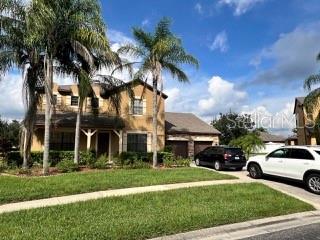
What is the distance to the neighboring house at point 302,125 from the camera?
37191mm

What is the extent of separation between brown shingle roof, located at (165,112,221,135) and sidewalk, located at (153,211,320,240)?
2238cm

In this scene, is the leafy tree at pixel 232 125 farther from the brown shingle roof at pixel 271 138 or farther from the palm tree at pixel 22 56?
the palm tree at pixel 22 56

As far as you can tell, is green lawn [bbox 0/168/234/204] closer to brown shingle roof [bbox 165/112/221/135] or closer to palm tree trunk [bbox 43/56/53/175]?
palm tree trunk [bbox 43/56/53/175]

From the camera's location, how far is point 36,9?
15.4 metres

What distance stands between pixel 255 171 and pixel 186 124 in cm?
1790

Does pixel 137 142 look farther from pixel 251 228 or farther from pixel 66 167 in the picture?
pixel 251 228

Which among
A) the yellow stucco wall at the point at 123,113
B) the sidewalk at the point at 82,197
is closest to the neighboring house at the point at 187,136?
the yellow stucco wall at the point at 123,113

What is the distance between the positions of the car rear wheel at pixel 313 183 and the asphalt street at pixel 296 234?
5150 mm

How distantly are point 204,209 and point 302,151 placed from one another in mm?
6530

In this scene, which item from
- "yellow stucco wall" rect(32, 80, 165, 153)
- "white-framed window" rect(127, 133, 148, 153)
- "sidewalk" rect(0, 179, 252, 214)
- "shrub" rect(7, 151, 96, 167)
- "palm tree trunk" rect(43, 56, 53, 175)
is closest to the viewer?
"sidewalk" rect(0, 179, 252, 214)

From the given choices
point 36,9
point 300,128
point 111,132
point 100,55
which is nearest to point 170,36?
point 100,55

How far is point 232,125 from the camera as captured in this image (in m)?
62.2

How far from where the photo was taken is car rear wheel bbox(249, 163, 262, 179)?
16.3 metres

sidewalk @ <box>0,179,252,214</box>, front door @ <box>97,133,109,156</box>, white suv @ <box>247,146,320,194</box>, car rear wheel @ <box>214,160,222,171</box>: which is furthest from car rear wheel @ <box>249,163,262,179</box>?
front door @ <box>97,133,109,156</box>
